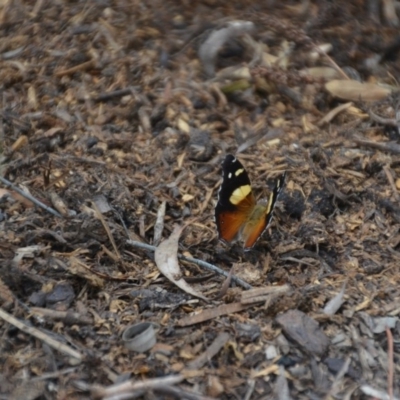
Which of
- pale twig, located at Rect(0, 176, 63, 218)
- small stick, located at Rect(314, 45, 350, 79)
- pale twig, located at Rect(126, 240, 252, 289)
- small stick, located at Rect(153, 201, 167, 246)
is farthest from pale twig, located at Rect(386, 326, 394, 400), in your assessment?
small stick, located at Rect(314, 45, 350, 79)

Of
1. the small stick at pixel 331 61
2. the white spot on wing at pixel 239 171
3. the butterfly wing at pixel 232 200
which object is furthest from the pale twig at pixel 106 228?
the small stick at pixel 331 61

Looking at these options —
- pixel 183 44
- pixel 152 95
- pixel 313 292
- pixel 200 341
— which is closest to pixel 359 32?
pixel 183 44

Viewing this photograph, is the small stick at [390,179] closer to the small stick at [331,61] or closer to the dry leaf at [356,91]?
the dry leaf at [356,91]

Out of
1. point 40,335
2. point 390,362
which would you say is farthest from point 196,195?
point 390,362

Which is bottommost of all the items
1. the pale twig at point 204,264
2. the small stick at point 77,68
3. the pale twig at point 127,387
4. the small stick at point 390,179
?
the small stick at point 390,179

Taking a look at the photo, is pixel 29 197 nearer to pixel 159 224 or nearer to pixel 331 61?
pixel 159 224

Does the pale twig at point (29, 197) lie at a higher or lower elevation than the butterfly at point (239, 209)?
higher

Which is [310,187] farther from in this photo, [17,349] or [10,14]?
[10,14]
